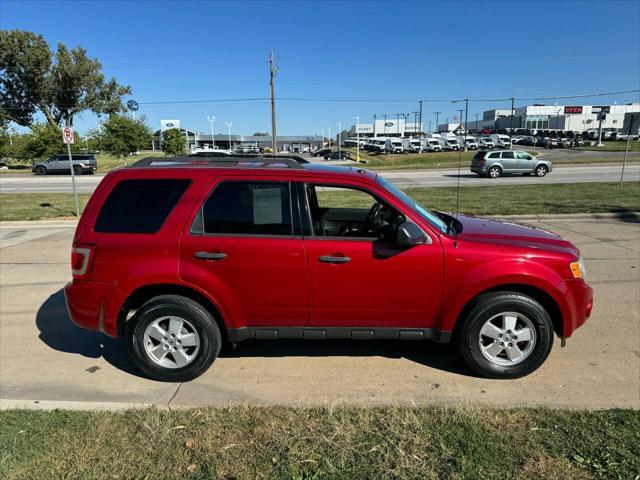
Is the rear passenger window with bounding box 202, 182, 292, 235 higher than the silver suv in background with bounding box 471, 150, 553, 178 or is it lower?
higher

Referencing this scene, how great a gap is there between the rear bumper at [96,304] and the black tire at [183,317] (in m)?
0.15

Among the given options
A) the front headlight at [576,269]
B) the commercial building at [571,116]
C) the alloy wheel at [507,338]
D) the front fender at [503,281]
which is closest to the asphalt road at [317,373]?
the alloy wheel at [507,338]

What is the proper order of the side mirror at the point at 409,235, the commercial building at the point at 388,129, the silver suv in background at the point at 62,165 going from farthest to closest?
the commercial building at the point at 388,129
the silver suv in background at the point at 62,165
the side mirror at the point at 409,235

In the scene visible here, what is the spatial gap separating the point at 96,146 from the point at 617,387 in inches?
2135

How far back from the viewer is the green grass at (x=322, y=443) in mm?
2555

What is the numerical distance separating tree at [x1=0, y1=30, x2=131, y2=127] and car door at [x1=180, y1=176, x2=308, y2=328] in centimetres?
6937

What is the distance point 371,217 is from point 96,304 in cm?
248

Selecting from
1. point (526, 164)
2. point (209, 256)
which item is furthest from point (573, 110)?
point (209, 256)

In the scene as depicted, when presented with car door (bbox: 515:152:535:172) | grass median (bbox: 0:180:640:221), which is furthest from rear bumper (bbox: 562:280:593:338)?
car door (bbox: 515:152:535:172)

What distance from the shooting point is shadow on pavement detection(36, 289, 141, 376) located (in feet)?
14.1

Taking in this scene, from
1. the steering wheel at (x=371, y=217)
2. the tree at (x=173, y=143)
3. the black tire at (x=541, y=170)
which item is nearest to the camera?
the steering wheel at (x=371, y=217)

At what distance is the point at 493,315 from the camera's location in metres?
3.61

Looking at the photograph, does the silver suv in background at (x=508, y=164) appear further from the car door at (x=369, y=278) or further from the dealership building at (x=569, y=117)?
the dealership building at (x=569, y=117)

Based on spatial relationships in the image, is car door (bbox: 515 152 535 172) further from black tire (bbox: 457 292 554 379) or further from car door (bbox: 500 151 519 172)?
black tire (bbox: 457 292 554 379)
